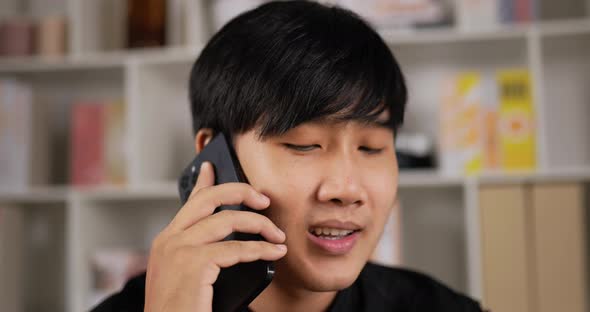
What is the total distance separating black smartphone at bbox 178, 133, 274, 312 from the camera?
2.95 feet

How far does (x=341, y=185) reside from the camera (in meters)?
0.92

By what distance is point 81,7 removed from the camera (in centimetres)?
236

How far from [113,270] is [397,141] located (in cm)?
110

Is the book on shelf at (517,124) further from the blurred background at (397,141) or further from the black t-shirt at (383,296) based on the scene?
the black t-shirt at (383,296)

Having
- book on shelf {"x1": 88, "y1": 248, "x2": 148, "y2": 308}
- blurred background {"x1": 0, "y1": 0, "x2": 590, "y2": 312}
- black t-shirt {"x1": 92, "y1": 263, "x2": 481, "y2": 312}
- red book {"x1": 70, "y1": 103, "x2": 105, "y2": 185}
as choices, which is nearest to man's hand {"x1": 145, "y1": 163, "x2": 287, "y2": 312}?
black t-shirt {"x1": 92, "y1": 263, "x2": 481, "y2": 312}

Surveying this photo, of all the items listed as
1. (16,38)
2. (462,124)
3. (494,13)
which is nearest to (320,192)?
(462,124)

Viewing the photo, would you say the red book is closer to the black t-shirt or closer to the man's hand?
the black t-shirt

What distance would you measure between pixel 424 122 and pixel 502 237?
22.3 inches

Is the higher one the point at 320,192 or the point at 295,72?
the point at 295,72

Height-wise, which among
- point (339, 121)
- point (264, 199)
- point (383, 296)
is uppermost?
point (339, 121)

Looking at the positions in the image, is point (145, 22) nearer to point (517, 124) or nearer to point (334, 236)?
point (517, 124)

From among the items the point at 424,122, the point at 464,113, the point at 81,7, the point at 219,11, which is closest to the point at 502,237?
the point at 464,113

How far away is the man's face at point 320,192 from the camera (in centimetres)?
93

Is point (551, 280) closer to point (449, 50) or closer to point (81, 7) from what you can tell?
point (449, 50)
